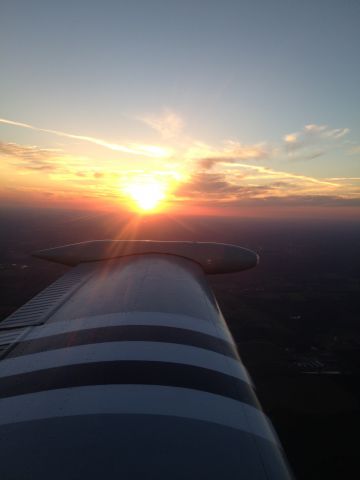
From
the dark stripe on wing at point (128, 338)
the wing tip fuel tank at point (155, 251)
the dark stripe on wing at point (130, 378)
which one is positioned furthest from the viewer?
the wing tip fuel tank at point (155, 251)

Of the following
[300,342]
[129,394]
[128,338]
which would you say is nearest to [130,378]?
[129,394]

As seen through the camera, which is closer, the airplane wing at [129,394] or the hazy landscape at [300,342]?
the airplane wing at [129,394]

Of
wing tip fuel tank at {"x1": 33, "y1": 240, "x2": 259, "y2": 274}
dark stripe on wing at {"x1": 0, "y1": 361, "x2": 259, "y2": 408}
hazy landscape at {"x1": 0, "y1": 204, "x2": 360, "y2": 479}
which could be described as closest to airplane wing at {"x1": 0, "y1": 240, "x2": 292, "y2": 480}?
dark stripe on wing at {"x1": 0, "y1": 361, "x2": 259, "y2": 408}

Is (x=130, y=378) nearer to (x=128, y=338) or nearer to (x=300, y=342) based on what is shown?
(x=128, y=338)

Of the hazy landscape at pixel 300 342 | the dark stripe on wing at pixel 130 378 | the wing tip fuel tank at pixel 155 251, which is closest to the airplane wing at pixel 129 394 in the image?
the dark stripe on wing at pixel 130 378

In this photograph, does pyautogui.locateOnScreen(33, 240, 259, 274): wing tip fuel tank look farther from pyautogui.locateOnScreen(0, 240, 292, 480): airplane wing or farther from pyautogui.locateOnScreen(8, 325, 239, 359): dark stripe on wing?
pyautogui.locateOnScreen(8, 325, 239, 359): dark stripe on wing

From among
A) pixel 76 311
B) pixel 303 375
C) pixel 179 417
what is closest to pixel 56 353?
pixel 76 311

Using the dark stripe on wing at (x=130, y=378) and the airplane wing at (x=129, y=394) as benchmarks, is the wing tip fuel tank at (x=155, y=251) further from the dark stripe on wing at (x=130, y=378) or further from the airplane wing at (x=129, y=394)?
the dark stripe on wing at (x=130, y=378)
